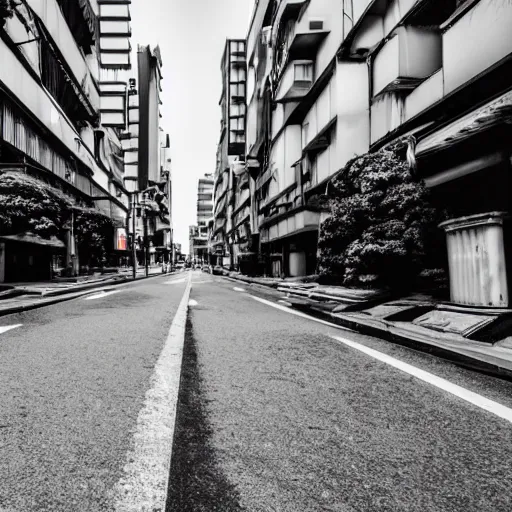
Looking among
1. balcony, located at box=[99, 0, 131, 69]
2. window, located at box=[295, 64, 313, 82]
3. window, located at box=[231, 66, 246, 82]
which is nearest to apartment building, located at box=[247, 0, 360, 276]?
window, located at box=[295, 64, 313, 82]

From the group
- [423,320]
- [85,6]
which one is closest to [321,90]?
[423,320]

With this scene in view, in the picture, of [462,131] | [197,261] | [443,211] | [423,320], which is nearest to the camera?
[423,320]

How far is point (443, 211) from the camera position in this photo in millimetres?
8672

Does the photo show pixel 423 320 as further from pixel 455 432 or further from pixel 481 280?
pixel 455 432

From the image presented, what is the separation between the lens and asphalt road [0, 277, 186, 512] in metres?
1.59

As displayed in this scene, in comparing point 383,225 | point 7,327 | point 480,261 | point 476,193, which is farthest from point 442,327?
point 7,327

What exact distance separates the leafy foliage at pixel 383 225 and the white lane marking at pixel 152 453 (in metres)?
6.97

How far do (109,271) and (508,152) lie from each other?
144 feet

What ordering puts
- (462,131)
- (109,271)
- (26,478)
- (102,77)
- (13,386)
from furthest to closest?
(102,77) → (109,271) → (462,131) → (13,386) → (26,478)

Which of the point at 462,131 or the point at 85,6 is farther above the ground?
the point at 85,6

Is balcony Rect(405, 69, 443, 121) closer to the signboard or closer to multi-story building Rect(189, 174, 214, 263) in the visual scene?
the signboard

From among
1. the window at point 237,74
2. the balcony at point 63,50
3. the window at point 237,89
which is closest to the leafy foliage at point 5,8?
the balcony at point 63,50

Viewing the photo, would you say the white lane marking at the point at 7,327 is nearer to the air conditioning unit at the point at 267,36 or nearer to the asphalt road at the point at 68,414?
the asphalt road at the point at 68,414

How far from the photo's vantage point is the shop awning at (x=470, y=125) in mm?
6527
